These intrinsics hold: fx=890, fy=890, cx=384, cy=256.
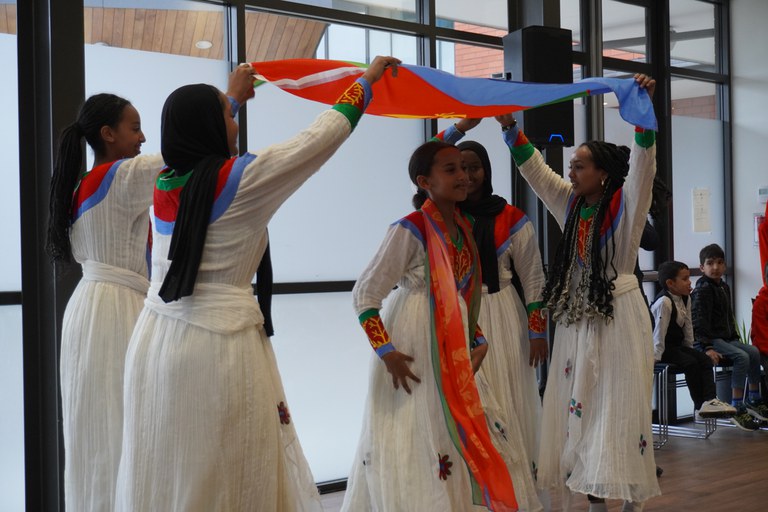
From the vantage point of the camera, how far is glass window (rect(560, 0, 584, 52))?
627 centimetres

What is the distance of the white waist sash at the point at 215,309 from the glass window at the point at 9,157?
2115mm

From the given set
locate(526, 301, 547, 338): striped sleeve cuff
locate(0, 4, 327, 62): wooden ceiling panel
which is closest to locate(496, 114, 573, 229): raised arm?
locate(526, 301, 547, 338): striped sleeve cuff

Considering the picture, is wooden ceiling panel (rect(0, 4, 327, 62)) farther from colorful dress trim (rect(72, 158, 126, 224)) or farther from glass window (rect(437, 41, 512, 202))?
colorful dress trim (rect(72, 158, 126, 224))

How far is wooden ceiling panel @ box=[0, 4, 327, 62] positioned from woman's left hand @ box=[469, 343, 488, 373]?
7.66 feet

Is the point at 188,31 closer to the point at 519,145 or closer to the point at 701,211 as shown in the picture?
the point at 519,145

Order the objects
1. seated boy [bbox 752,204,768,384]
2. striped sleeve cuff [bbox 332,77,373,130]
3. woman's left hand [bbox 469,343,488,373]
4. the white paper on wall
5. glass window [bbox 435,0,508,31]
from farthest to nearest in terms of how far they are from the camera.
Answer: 1. the white paper on wall
2. seated boy [bbox 752,204,768,384]
3. glass window [bbox 435,0,508,31]
4. woman's left hand [bbox 469,343,488,373]
5. striped sleeve cuff [bbox 332,77,373,130]

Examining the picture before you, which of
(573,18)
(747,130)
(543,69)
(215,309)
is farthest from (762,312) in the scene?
(215,309)

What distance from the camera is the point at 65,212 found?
3.04 metres

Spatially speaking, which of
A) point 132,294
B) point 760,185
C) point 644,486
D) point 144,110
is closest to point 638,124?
point 644,486

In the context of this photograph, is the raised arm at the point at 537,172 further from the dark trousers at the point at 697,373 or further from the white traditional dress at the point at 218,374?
the dark trousers at the point at 697,373

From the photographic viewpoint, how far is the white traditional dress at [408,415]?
10.0ft

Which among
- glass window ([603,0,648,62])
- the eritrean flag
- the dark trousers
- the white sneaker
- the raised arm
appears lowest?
the white sneaker

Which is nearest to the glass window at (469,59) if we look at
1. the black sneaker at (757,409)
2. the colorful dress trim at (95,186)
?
the colorful dress trim at (95,186)

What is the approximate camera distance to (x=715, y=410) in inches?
236
